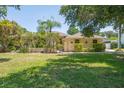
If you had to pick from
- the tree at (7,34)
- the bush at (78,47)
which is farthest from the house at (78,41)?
the tree at (7,34)

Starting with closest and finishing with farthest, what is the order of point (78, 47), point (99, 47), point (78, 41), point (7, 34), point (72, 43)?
1. point (7, 34)
2. point (99, 47)
3. point (78, 47)
4. point (72, 43)
5. point (78, 41)

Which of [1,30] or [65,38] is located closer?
[1,30]

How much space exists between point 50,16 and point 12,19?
631 cm

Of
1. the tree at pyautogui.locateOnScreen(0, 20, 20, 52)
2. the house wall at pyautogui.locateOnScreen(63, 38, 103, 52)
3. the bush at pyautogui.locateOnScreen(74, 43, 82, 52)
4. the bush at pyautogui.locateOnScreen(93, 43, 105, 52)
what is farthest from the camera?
the house wall at pyautogui.locateOnScreen(63, 38, 103, 52)

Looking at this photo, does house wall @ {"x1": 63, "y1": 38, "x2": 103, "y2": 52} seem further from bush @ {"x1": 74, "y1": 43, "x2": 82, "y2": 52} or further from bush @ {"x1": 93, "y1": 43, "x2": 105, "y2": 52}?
bush @ {"x1": 93, "y1": 43, "x2": 105, "y2": 52}

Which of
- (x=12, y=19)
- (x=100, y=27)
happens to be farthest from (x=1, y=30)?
(x=100, y=27)

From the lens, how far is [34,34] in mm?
26656


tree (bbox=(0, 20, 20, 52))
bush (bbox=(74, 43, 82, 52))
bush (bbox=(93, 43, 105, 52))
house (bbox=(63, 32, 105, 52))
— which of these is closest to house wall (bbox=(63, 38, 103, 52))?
house (bbox=(63, 32, 105, 52))

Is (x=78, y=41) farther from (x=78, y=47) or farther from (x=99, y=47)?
(x=99, y=47)

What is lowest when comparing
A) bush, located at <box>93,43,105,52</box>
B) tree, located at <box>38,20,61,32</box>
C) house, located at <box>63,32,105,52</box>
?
bush, located at <box>93,43,105,52</box>

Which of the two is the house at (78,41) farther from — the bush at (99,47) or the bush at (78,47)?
the bush at (99,47)

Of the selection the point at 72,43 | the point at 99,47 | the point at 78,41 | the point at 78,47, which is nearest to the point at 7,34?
the point at 78,47
